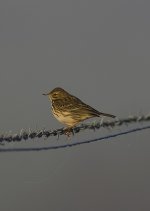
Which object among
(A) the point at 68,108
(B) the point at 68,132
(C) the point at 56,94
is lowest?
(B) the point at 68,132

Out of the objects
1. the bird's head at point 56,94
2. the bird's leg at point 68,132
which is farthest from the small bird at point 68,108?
the bird's leg at point 68,132

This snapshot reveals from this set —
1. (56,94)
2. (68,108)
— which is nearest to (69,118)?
(68,108)

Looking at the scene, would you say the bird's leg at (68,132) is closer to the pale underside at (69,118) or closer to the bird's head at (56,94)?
the pale underside at (69,118)

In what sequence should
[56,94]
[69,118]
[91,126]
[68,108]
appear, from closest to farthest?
1. [91,126]
2. [69,118]
3. [68,108]
4. [56,94]

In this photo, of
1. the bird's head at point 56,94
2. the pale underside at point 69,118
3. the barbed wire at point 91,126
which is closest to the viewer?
the barbed wire at point 91,126

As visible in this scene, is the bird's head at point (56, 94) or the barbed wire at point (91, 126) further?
the bird's head at point (56, 94)

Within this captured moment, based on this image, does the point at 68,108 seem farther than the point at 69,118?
Yes

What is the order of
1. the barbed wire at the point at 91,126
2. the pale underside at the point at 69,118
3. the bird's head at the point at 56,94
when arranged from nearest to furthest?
the barbed wire at the point at 91,126 < the pale underside at the point at 69,118 < the bird's head at the point at 56,94

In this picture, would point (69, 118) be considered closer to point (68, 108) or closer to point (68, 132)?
point (68, 108)

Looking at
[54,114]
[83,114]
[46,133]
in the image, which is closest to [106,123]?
[46,133]
